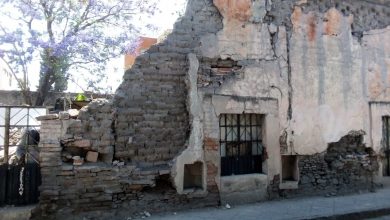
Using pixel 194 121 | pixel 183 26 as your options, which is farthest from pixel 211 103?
pixel 183 26

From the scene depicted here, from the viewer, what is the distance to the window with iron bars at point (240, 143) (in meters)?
7.01

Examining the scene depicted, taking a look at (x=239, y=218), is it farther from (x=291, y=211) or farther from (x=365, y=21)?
(x=365, y=21)

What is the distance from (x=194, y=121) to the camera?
6527mm

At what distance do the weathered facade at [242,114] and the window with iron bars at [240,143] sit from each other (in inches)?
0.8

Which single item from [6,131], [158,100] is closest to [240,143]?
[158,100]

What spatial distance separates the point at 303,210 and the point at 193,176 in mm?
2069

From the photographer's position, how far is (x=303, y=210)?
6.43 meters

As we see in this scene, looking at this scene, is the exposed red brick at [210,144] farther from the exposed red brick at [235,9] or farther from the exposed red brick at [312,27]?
the exposed red brick at [312,27]

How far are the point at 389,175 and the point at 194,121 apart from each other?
5.58 m

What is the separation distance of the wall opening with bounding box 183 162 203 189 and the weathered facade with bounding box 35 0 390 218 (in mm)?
20

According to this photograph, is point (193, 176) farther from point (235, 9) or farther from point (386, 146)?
point (386, 146)

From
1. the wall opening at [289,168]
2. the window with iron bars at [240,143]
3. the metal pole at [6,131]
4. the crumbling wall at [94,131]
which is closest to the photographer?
the crumbling wall at [94,131]

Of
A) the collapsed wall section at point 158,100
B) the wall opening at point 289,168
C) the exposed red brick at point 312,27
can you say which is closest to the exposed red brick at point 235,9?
the collapsed wall section at point 158,100

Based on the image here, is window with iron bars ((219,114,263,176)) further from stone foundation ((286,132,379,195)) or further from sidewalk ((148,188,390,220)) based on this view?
stone foundation ((286,132,379,195))
